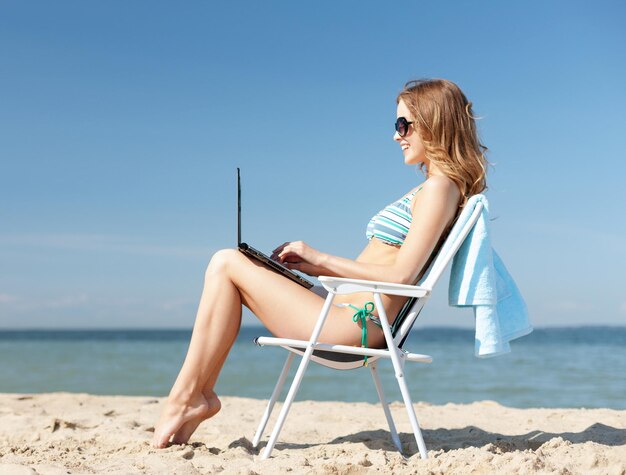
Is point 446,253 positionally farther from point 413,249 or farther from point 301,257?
point 301,257

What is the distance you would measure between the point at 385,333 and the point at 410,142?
978 mm

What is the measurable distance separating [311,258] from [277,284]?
7.6 inches

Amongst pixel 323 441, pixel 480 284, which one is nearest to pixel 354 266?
pixel 480 284

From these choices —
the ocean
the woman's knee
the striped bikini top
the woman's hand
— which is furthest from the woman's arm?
the ocean

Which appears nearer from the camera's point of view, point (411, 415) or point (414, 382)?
point (411, 415)

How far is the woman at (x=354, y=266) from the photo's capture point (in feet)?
10.3

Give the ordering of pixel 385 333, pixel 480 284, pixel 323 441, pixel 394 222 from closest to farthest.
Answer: pixel 385 333, pixel 480 284, pixel 394 222, pixel 323 441

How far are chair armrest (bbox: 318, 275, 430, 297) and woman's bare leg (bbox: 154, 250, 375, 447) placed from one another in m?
0.29

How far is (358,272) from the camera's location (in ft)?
10.3

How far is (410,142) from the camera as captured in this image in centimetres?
340

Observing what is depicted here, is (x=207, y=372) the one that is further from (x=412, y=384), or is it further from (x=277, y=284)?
(x=412, y=384)

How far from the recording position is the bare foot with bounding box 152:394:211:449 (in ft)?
10.8

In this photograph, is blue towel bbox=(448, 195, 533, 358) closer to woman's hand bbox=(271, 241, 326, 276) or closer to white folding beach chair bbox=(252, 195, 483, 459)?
white folding beach chair bbox=(252, 195, 483, 459)

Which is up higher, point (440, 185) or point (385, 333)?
point (440, 185)
